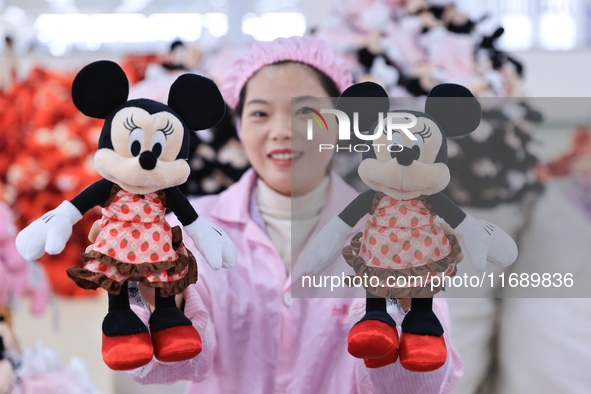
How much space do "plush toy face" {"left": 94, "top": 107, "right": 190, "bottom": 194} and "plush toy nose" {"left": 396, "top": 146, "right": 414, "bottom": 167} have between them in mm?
216

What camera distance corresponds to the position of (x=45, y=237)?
0.50 metres

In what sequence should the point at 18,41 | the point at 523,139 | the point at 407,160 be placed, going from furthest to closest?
the point at 18,41 → the point at 523,139 → the point at 407,160

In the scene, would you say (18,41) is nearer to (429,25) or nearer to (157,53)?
(157,53)

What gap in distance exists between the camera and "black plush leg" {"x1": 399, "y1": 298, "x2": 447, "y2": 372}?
1.71 feet

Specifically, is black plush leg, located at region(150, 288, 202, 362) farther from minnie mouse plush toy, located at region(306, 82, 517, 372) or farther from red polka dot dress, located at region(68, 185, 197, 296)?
minnie mouse plush toy, located at region(306, 82, 517, 372)

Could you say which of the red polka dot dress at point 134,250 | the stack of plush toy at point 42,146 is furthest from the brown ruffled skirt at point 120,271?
the stack of plush toy at point 42,146

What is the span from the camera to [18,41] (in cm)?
121

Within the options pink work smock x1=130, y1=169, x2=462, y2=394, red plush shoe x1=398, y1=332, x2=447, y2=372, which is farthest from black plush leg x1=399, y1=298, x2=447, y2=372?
pink work smock x1=130, y1=169, x2=462, y2=394

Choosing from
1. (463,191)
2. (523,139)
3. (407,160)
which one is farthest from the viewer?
(523,139)

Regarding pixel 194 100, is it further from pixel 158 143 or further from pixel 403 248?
pixel 403 248

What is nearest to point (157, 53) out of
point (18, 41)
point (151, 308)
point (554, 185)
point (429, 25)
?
point (18, 41)

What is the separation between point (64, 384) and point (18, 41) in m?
0.76

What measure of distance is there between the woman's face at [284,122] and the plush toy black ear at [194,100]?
17 cm

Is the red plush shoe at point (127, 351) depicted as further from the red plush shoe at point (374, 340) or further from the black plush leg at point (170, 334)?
the red plush shoe at point (374, 340)
